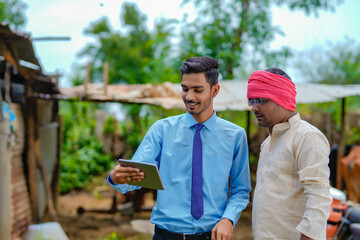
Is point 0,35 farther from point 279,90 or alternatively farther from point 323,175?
point 323,175

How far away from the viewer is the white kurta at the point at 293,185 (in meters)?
1.77

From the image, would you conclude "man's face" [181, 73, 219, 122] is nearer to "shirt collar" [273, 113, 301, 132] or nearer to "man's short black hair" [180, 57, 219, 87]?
"man's short black hair" [180, 57, 219, 87]

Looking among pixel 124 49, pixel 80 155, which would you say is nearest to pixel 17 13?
pixel 124 49

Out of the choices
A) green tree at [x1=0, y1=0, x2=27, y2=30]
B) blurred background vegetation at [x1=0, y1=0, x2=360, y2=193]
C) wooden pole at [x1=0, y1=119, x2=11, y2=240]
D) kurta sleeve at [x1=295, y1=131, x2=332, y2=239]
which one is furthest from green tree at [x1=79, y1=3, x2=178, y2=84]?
kurta sleeve at [x1=295, y1=131, x2=332, y2=239]

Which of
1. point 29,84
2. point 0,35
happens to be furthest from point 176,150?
point 29,84

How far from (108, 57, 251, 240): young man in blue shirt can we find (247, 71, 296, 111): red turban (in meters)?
0.27

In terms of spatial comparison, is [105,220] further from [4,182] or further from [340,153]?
[340,153]

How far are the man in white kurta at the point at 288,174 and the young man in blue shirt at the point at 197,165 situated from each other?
0.15 m

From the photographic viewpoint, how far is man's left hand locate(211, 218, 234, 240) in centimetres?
193

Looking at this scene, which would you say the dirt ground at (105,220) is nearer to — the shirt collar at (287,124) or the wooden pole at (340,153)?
the wooden pole at (340,153)

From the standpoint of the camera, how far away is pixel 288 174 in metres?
1.93

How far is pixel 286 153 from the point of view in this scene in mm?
1946

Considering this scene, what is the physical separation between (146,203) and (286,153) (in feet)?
27.9

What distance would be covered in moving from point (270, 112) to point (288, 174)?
370mm
